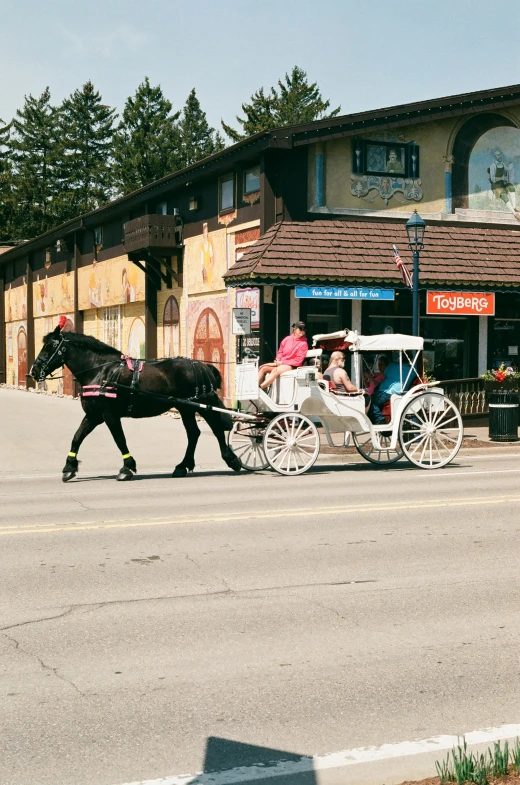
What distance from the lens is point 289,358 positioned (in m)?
15.4

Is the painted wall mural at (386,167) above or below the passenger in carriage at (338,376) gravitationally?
above

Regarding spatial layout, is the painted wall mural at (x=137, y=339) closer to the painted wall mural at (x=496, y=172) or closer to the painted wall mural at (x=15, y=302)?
the painted wall mural at (x=496, y=172)

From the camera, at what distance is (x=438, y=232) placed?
24281 millimetres

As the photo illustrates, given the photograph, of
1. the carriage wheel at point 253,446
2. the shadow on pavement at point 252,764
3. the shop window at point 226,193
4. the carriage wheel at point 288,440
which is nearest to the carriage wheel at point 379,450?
the carriage wheel at point 288,440

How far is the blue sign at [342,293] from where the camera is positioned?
2141cm

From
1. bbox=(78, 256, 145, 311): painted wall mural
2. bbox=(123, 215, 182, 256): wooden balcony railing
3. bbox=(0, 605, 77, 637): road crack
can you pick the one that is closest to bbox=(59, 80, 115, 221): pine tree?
bbox=(78, 256, 145, 311): painted wall mural

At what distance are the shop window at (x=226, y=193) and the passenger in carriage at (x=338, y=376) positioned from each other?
10598 millimetres

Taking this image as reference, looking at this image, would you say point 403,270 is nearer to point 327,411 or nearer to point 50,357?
point 327,411

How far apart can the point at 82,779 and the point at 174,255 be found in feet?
85.3

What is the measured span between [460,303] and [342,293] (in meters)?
3.41

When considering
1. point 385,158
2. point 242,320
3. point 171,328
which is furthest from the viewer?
point 171,328

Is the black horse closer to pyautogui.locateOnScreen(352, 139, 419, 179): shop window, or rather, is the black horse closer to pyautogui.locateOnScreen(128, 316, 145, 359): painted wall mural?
pyautogui.locateOnScreen(352, 139, 419, 179): shop window

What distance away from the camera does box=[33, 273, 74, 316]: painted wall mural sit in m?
41.4

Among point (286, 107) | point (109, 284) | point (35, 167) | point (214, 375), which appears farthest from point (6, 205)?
point (214, 375)
